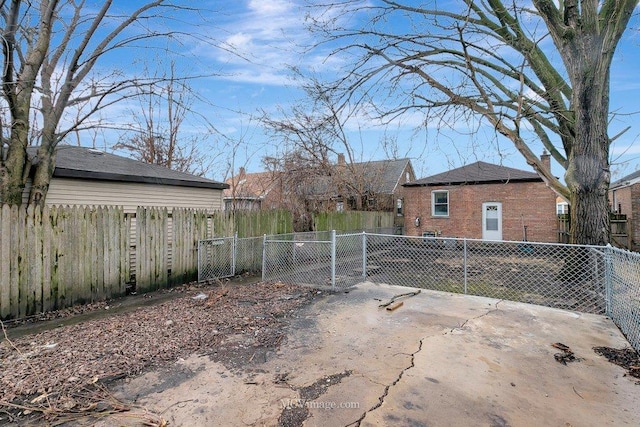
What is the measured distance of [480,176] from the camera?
51.5 feet

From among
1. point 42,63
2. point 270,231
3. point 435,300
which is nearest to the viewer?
point 435,300

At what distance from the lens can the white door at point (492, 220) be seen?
1526cm

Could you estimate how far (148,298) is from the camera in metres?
6.29

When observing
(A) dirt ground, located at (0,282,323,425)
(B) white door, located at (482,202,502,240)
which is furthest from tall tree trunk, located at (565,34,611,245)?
(B) white door, located at (482,202,502,240)

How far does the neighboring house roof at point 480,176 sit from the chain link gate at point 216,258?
428 inches

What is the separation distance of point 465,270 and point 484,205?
1111 centimetres

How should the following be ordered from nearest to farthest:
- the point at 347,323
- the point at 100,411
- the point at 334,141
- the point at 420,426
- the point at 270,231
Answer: the point at 420,426
the point at 100,411
the point at 347,323
the point at 270,231
the point at 334,141

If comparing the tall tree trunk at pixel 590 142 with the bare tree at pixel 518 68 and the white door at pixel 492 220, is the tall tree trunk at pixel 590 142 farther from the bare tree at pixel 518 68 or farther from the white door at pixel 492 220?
the white door at pixel 492 220

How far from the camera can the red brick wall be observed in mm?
14180

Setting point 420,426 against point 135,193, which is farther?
point 135,193

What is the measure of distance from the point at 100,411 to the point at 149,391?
367 millimetres

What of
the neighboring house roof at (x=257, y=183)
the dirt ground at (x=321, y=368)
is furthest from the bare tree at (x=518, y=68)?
the neighboring house roof at (x=257, y=183)

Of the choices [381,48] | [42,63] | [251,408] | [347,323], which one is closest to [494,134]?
[381,48]

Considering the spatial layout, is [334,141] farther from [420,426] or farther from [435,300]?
[420,426]
